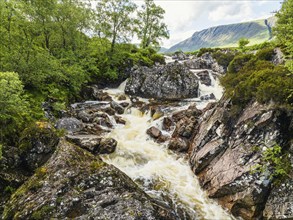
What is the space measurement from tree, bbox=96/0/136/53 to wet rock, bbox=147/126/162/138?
21267 millimetres

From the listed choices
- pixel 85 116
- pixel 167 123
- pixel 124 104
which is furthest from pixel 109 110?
pixel 167 123

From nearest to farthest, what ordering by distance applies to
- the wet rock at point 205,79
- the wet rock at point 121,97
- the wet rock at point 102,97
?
the wet rock at point 102,97 < the wet rock at point 121,97 < the wet rock at point 205,79

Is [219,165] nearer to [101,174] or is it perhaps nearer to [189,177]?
[189,177]

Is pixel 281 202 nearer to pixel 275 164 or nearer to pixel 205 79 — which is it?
pixel 275 164

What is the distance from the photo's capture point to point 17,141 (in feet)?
38.8

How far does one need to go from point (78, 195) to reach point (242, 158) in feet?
27.5

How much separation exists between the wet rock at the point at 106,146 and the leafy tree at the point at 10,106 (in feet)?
17.2

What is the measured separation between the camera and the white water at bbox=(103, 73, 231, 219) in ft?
36.8

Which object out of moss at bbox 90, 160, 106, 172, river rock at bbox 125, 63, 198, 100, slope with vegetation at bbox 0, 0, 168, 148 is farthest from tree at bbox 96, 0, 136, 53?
moss at bbox 90, 160, 106, 172

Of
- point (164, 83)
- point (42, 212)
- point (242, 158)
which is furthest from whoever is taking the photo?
point (164, 83)

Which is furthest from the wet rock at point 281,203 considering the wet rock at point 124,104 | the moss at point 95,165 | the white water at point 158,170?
the wet rock at point 124,104

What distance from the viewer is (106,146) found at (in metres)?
15.7

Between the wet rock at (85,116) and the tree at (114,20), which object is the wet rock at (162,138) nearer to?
the wet rock at (85,116)

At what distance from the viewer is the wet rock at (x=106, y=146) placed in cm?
1555
